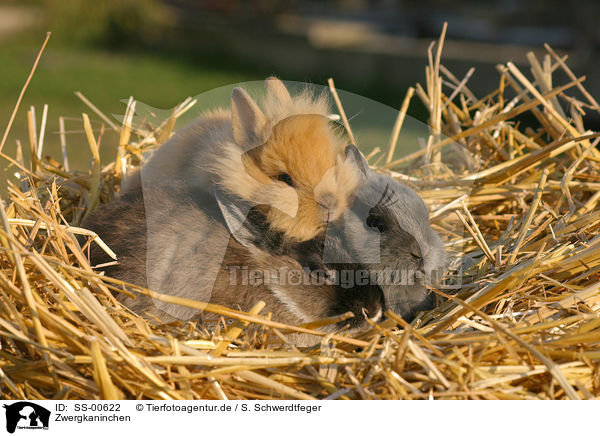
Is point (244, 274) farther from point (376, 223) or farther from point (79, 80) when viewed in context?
point (79, 80)

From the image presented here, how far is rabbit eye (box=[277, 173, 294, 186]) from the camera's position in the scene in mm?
1319

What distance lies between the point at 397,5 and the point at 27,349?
9.33 m

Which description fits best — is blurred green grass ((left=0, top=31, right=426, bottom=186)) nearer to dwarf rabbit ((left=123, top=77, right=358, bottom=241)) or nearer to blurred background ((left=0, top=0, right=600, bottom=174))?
blurred background ((left=0, top=0, right=600, bottom=174))

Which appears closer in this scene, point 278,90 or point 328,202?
point 328,202

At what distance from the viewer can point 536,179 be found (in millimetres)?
2039

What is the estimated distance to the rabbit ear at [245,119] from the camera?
140 cm

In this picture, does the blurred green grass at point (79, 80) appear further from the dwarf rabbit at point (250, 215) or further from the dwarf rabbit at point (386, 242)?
the dwarf rabbit at point (386, 242)

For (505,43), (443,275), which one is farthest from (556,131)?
(505,43)

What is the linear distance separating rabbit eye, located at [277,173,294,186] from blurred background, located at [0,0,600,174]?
325 centimetres

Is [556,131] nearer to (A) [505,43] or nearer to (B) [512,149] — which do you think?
(B) [512,149]

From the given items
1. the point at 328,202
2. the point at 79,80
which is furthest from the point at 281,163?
the point at 79,80

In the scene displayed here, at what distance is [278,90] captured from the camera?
1539 mm
